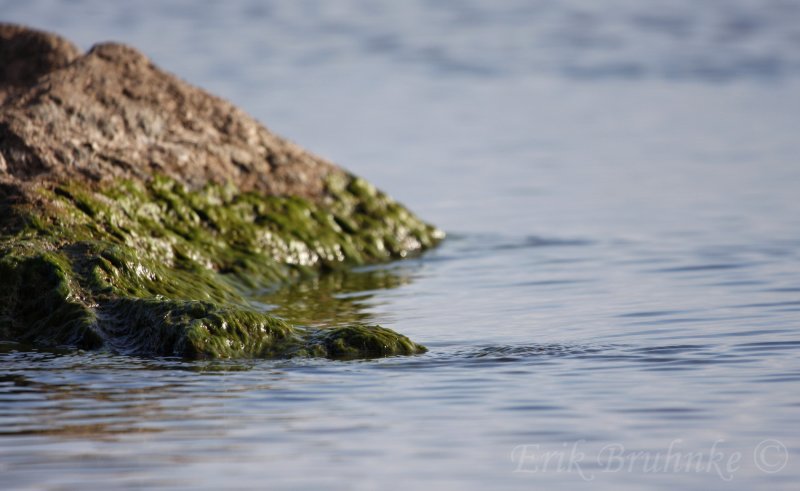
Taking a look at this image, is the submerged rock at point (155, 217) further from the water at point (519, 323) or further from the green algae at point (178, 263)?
the water at point (519, 323)

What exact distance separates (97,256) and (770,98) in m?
16.5

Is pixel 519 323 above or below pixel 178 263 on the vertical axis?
below

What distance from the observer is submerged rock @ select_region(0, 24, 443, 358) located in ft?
25.1

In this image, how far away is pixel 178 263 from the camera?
9.45 m

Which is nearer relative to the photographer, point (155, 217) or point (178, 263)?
point (178, 263)

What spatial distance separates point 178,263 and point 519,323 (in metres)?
2.57

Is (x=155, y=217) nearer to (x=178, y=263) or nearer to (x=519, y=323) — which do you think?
(x=178, y=263)

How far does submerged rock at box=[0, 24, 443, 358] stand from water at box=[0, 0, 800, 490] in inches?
12.9

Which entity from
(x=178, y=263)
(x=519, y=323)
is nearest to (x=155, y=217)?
(x=178, y=263)

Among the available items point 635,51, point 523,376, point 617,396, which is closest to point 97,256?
point 523,376

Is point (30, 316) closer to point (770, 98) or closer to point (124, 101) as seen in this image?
point (124, 101)

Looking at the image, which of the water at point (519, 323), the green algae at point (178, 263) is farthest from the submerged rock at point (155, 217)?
the water at point (519, 323)

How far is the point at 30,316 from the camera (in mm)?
7926

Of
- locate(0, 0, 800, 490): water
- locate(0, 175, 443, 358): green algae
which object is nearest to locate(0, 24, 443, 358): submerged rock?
locate(0, 175, 443, 358): green algae
